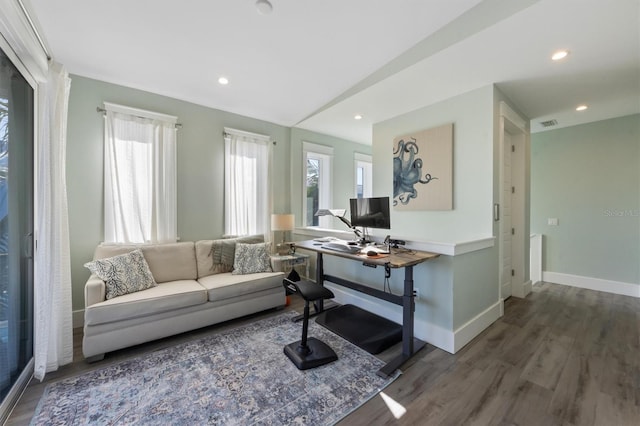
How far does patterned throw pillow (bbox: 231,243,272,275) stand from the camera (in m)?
3.17

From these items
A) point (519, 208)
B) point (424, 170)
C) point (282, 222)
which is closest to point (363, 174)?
point (424, 170)

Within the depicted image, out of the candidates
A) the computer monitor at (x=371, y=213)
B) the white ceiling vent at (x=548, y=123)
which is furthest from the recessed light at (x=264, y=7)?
the white ceiling vent at (x=548, y=123)

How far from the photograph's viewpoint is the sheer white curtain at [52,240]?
1.92m

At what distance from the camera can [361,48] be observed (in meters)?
2.43

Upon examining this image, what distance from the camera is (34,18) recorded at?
2006 mm

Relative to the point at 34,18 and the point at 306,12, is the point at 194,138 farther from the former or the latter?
the point at 306,12

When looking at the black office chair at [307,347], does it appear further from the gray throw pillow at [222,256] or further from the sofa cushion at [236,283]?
the gray throw pillow at [222,256]

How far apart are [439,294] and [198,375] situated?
85.1 inches

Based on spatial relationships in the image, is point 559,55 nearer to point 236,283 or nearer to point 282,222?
point 282,222

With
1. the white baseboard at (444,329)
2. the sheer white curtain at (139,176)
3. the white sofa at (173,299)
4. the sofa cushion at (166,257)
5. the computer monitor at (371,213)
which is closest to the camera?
the white sofa at (173,299)

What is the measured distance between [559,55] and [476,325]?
8.55 feet

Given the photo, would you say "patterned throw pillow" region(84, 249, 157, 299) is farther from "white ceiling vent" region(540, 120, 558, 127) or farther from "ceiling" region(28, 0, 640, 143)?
"white ceiling vent" region(540, 120, 558, 127)

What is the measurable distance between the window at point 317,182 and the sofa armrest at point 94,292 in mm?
3084

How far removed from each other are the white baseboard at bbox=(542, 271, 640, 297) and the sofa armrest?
20.7ft
